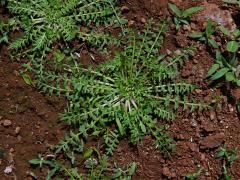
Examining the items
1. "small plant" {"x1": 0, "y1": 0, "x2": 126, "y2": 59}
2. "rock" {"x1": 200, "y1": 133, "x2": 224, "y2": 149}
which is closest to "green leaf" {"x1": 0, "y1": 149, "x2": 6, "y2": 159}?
"small plant" {"x1": 0, "y1": 0, "x2": 126, "y2": 59}

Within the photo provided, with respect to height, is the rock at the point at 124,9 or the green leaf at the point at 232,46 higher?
the rock at the point at 124,9

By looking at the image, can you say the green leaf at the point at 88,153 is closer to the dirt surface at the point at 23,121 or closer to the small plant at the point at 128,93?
the small plant at the point at 128,93

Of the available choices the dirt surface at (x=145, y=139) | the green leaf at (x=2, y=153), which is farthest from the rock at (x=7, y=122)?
the green leaf at (x=2, y=153)

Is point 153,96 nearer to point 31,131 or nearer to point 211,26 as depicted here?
point 211,26

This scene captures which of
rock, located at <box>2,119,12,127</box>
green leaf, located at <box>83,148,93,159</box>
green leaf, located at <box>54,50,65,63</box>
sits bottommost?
green leaf, located at <box>83,148,93,159</box>

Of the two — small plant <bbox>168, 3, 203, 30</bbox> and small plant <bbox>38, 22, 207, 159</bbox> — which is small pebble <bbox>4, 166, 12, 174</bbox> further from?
small plant <bbox>168, 3, 203, 30</bbox>

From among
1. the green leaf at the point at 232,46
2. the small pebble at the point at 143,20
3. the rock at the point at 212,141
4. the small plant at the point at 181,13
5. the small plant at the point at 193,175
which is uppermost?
the small plant at the point at 181,13
